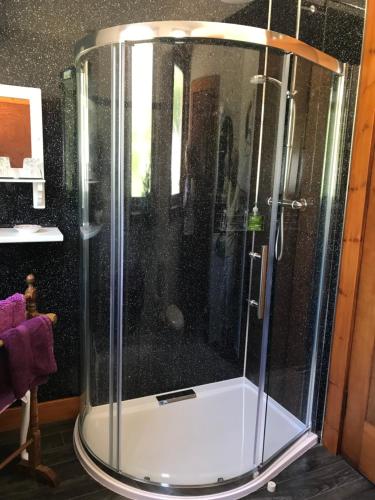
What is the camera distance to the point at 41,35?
6.03 ft

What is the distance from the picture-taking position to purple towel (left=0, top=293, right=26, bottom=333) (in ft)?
4.88

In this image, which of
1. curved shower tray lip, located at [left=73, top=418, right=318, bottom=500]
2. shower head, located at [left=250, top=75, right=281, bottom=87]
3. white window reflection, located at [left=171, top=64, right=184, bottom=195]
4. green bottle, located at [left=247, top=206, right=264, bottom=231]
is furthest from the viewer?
green bottle, located at [left=247, top=206, right=264, bottom=231]

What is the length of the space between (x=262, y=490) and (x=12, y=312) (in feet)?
4.36

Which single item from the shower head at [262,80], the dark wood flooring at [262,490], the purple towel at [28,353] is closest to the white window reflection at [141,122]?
the shower head at [262,80]

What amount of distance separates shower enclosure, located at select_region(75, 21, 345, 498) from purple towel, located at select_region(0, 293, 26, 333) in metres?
0.43

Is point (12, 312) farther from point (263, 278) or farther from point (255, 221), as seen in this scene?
point (255, 221)

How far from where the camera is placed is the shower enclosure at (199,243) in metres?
1.76

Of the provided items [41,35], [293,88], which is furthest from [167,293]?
[41,35]

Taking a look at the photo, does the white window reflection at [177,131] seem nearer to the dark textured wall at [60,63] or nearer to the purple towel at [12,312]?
the dark textured wall at [60,63]

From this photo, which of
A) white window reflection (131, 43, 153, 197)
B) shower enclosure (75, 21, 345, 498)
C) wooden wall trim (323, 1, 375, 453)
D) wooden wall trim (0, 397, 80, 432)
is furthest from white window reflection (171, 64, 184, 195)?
wooden wall trim (0, 397, 80, 432)

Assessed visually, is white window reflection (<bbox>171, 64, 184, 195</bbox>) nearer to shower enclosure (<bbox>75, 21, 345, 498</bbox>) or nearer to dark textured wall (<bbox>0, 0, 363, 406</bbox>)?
shower enclosure (<bbox>75, 21, 345, 498</bbox>)

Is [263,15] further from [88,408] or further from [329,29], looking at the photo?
[88,408]

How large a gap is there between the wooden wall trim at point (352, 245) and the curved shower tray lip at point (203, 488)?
22cm

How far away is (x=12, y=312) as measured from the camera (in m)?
1.52
